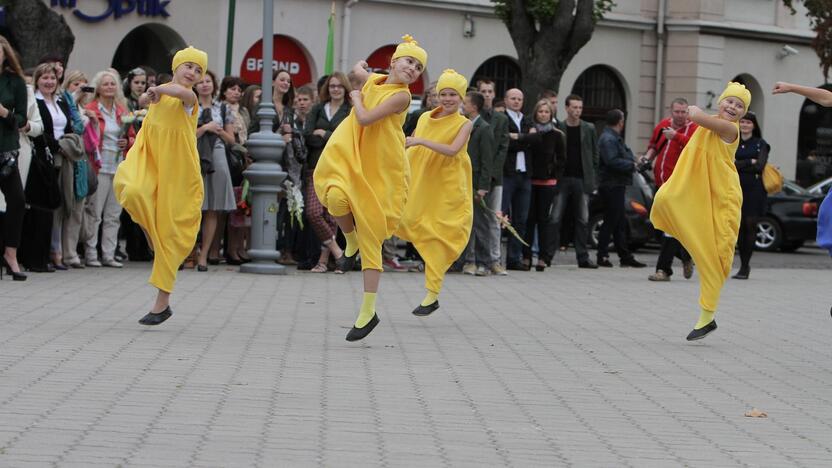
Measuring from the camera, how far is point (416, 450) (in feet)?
22.2

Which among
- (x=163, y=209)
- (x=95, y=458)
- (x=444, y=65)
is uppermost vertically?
(x=444, y=65)

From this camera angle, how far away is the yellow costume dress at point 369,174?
34.3 feet

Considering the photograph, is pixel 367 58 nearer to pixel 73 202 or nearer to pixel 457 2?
pixel 457 2

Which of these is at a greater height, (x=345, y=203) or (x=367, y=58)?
(x=367, y=58)

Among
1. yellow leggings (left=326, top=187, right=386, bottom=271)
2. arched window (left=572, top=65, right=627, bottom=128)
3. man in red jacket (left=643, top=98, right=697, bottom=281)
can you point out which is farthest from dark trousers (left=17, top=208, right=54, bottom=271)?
arched window (left=572, top=65, right=627, bottom=128)

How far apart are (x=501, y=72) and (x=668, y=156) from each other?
19500mm

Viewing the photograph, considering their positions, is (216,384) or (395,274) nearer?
(216,384)

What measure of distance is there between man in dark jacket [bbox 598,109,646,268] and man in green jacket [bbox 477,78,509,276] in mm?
2224

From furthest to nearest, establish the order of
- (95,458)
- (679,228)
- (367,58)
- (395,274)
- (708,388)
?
(367,58)
(395,274)
(679,228)
(708,388)
(95,458)

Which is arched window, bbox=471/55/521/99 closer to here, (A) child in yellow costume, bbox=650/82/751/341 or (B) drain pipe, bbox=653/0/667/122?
(B) drain pipe, bbox=653/0/667/122

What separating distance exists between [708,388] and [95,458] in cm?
392

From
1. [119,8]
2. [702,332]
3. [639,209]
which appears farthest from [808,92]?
[119,8]

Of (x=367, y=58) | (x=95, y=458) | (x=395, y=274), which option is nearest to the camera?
(x=95, y=458)

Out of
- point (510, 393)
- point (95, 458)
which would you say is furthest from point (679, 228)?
point (95, 458)
